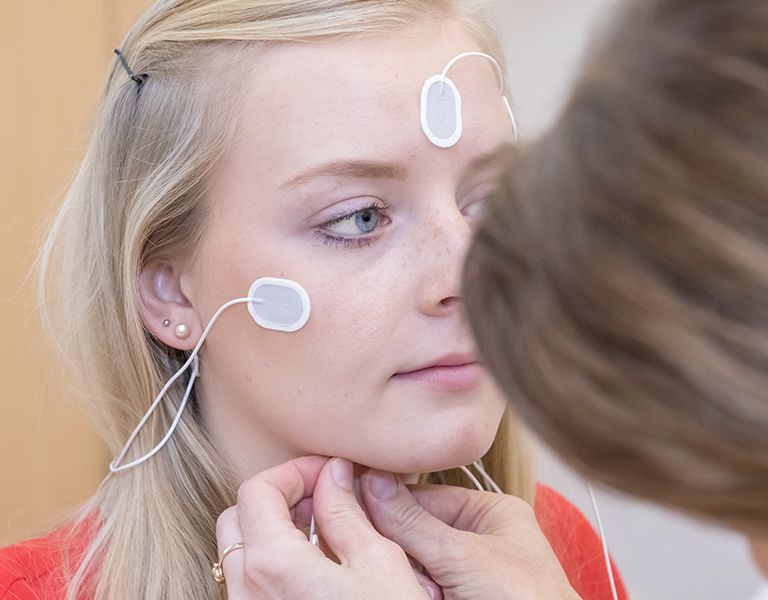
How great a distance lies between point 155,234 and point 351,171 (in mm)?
252

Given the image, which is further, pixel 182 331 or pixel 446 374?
pixel 182 331

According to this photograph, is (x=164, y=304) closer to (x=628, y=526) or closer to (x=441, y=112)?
(x=441, y=112)

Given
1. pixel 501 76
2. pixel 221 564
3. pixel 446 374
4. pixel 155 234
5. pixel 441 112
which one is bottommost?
pixel 221 564

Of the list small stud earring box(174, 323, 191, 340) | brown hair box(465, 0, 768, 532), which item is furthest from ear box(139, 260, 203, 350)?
brown hair box(465, 0, 768, 532)

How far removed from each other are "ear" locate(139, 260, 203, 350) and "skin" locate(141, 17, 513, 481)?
98 millimetres

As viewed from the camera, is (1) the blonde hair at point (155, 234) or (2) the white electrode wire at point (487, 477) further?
(2) the white electrode wire at point (487, 477)

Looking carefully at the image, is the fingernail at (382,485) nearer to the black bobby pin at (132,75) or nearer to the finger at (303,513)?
the finger at (303,513)

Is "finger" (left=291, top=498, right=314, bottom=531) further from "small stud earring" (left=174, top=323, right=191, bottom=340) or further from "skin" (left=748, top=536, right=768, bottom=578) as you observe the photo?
"skin" (left=748, top=536, right=768, bottom=578)

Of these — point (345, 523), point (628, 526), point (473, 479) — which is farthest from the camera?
point (628, 526)

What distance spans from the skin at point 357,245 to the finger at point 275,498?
29mm

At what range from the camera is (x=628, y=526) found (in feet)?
6.63

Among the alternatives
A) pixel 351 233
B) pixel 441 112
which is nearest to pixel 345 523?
pixel 351 233

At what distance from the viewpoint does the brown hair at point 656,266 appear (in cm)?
43

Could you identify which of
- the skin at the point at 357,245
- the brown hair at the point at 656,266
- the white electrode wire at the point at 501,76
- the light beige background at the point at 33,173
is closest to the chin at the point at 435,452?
the skin at the point at 357,245
